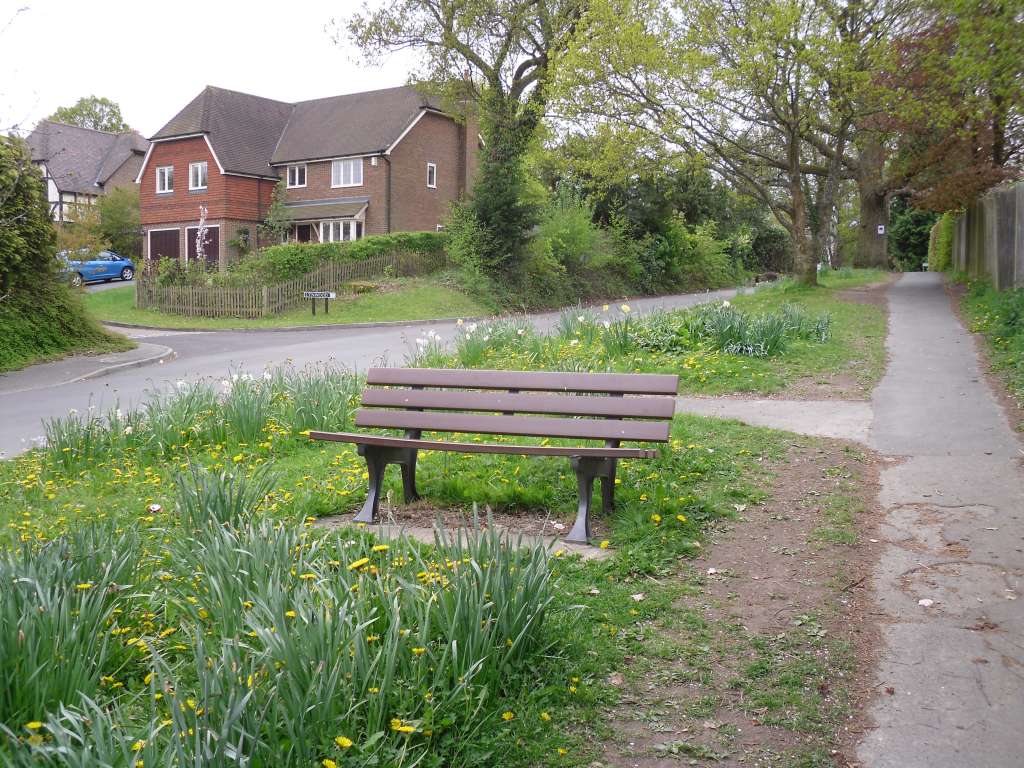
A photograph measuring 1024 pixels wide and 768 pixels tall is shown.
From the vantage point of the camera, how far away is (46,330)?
1872 cm

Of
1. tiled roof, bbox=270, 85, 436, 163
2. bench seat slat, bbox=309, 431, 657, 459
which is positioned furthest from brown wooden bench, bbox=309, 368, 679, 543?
tiled roof, bbox=270, 85, 436, 163

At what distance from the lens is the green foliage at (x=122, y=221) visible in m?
49.6

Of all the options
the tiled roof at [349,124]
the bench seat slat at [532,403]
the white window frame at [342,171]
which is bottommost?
the bench seat slat at [532,403]

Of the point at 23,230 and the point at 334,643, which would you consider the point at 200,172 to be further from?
the point at 334,643

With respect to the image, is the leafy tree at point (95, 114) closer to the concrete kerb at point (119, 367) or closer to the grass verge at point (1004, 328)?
the concrete kerb at point (119, 367)

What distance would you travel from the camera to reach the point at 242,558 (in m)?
4.02

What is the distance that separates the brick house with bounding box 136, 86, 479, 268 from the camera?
1628 inches

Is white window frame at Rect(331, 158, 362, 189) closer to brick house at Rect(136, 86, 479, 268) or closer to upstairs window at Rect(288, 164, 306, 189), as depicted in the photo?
brick house at Rect(136, 86, 479, 268)

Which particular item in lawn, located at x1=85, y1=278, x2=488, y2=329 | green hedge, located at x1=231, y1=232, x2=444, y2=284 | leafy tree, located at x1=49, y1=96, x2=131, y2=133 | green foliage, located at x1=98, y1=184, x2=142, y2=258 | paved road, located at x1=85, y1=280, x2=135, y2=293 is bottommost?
lawn, located at x1=85, y1=278, x2=488, y2=329

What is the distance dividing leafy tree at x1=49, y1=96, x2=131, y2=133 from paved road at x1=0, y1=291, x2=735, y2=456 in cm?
7290

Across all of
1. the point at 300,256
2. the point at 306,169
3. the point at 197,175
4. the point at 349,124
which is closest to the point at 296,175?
the point at 306,169

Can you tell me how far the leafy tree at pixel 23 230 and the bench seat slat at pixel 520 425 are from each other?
1247 centimetres

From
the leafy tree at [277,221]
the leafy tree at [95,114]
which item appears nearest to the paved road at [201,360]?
the leafy tree at [277,221]

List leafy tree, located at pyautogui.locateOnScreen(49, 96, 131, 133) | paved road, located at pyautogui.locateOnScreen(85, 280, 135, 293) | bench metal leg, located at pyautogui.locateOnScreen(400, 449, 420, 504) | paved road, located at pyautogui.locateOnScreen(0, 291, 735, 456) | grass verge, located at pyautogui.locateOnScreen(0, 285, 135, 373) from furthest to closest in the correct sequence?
1. leafy tree, located at pyautogui.locateOnScreen(49, 96, 131, 133)
2. paved road, located at pyautogui.locateOnScreen(85, 280, 135, 293)
3. grass verge, located at pyautogui.locateOnScreen(0, 285, 135, 373)
4. paved road, located at pyautogui.locateOnScreen(0, 291, 735, 456)
5. bench metal leg, located at pyautogui.locateOnScreen(400, 449, 420, 504)
